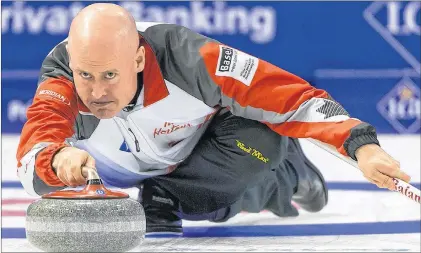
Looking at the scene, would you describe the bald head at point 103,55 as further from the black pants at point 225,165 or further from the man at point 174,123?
the black pants at point 225,165

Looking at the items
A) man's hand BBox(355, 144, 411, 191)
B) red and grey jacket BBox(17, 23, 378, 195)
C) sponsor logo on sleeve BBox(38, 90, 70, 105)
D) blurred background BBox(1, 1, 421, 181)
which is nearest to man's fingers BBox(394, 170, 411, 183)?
man's hand BBox(355, 144, 411, 191)

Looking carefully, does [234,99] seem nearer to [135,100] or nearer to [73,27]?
[135,100]

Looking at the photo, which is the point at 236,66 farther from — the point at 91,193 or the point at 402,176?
the point at 91,193

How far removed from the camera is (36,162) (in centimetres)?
229

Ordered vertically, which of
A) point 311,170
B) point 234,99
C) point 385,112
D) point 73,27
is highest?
point 73,27

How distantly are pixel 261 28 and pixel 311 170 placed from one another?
2484 millimetres

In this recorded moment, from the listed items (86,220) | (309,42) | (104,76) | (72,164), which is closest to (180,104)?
(104,76)

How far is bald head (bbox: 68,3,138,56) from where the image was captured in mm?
2270

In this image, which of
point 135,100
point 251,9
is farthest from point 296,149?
point 251,9

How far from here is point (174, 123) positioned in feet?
9.27

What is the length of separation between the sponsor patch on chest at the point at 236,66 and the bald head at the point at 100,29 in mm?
377

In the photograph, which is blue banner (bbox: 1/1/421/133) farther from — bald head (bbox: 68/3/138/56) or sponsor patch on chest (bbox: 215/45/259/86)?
bald head (bbox: 68/3/138/56)

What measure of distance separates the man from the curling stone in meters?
0.09

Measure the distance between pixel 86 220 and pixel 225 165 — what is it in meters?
0.98
